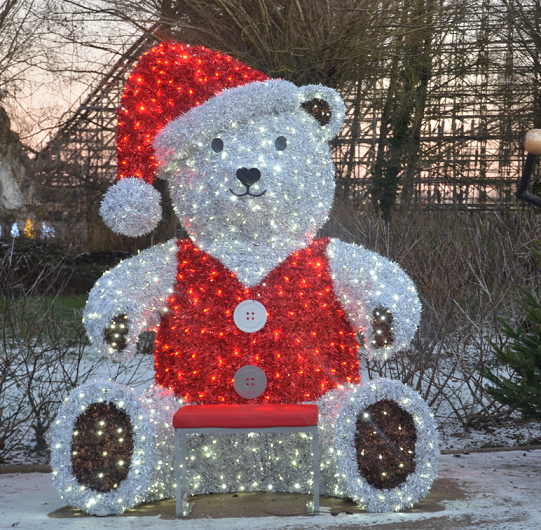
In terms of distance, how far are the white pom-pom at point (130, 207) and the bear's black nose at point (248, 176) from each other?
523mm

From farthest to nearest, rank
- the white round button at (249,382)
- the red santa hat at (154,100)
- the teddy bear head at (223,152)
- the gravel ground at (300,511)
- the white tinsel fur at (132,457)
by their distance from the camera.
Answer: the red santa hat at (154,100) < the teddy bear head at (223,152) < the white round button at (249,382) < the white tinsel fur at (132,457) < the gravel ground at (300,511)

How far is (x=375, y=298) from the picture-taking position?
3443 millimetres

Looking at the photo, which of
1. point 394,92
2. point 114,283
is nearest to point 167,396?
point 114,283

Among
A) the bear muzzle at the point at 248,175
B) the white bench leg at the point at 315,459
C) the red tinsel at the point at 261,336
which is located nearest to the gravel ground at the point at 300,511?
the white bench leg at the point at 315,459

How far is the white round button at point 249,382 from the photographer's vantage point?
338 centimetres

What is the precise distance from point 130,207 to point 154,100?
67 cm

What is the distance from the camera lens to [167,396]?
343 cm

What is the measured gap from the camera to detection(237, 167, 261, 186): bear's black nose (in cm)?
341

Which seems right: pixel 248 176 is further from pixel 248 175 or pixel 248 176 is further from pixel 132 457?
pixel 132 457

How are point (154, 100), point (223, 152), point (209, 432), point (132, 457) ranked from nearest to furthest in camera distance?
point (209, 432), point (132, 457), point (223, 152), point (154, 100)

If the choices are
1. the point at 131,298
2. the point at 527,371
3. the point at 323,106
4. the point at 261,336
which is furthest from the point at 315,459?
the point at 323,106

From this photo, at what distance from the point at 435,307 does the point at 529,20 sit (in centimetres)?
657

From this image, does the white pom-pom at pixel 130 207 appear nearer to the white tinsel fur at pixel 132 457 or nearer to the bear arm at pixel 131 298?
the bear arm at pixel 131 298

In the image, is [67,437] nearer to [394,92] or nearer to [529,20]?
[394,92]
